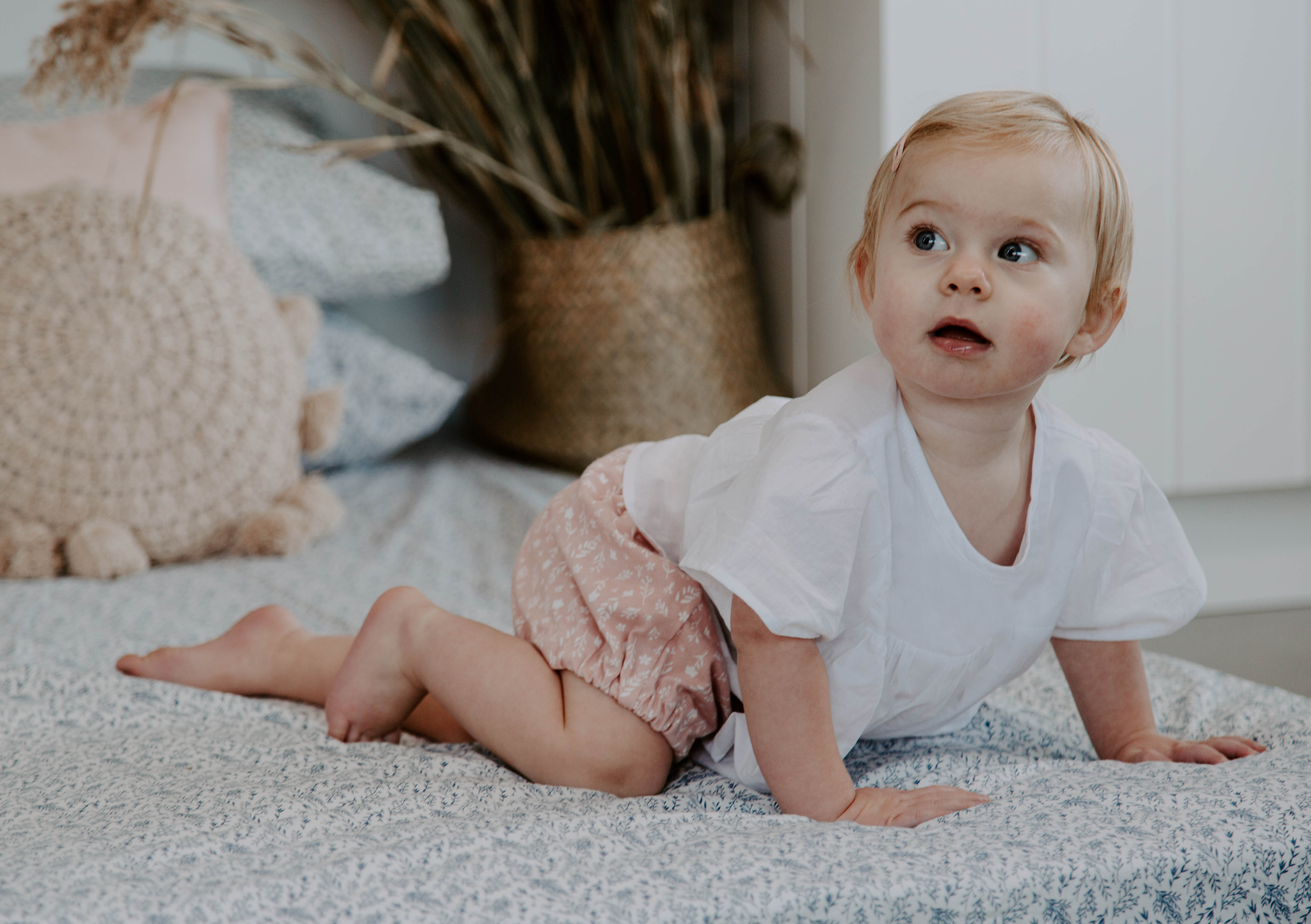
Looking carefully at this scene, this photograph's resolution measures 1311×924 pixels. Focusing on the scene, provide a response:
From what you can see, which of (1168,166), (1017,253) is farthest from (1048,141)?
(1168,166)

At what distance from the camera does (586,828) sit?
562 millimetres

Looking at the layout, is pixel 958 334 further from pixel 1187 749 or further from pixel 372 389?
pixel 372 389

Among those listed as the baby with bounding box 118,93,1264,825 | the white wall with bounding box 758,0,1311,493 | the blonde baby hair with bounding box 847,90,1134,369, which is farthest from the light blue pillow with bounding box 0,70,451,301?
the blonde baby hair with bounding box 847,90,1134,369

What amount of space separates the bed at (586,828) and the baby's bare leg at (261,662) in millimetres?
22

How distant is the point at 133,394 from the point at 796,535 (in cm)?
87

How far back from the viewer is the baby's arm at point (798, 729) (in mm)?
618

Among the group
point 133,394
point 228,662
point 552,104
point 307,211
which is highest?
point 552,104

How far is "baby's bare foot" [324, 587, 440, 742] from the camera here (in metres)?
0.75

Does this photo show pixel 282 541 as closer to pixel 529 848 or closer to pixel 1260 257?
pixel 529 848

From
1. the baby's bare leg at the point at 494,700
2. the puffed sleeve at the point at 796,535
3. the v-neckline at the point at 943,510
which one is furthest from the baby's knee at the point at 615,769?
the v-neckline at the point at 943,510

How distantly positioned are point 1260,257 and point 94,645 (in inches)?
56.5

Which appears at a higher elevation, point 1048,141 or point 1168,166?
point 1048,141

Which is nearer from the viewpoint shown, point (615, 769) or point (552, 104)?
point (615, 769)

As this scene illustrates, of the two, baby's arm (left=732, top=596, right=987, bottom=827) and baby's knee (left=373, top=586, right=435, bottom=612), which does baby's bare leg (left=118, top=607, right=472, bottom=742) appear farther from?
baby's arm (left=732, top=596, right=987, bottom=827)
